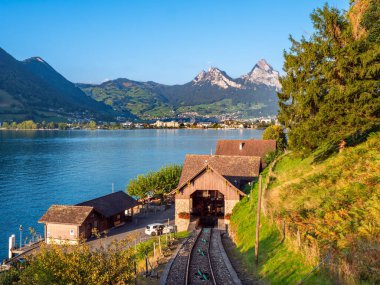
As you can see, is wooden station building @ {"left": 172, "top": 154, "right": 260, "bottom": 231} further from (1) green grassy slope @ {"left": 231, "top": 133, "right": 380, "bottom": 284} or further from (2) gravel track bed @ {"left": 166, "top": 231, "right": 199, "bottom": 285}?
(2) gravel track bed @ {"left": 166, "top": 231, "right": 199, "bottom": 285}

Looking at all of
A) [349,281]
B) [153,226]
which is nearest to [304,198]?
[349,281]

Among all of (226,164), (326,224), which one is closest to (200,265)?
(326,224)

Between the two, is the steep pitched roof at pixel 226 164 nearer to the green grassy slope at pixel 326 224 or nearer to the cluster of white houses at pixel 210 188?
the cluster of white houses at pixel 210 188

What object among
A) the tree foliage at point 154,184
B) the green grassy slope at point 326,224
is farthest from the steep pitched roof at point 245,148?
the green grassy slope at point 326,224

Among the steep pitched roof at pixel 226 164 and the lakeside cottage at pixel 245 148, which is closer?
the steep pitched roof at pixel 226 164

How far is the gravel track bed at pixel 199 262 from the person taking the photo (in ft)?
75.7

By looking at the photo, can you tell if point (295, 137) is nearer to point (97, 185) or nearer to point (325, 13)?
point (325, 13)

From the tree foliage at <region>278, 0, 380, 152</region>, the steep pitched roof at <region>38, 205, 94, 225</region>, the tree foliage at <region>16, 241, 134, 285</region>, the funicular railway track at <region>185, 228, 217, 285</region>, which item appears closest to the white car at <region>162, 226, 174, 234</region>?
the funicular railway track at <region>185, 228, 217, 285</region>

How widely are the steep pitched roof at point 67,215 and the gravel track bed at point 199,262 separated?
74.2ft

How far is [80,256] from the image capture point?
52.2 ft

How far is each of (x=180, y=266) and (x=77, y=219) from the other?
29.3 meters

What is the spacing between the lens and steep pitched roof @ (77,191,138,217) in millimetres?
54775

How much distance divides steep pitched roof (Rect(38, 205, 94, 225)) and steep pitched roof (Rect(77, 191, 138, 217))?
1.74m

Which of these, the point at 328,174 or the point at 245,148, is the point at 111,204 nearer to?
the point at 245,148
